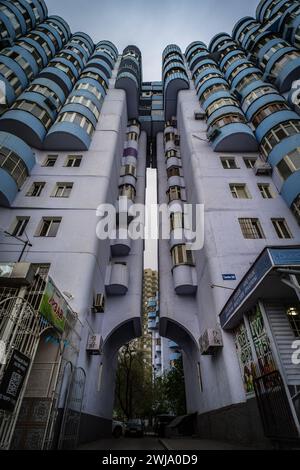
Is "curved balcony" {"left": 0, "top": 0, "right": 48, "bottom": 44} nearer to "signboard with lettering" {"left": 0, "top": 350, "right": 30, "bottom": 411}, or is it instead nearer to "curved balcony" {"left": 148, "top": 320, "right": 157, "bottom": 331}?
"signboard with lettering" {"left": 0, "top": 350, "right": 30, "bottom": 411}

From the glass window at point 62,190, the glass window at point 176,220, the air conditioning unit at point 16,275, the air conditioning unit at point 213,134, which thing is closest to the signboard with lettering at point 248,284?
the air conditioning unit at point 16,275

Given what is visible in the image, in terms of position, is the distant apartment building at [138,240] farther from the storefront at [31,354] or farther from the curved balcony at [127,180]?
the curved balcony at [127,180]

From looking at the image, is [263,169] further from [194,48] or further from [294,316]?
[194,48]

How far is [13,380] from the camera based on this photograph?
270 inches

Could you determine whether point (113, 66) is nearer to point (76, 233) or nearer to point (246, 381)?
point (76, 233)

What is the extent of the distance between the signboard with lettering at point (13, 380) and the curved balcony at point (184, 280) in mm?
12616

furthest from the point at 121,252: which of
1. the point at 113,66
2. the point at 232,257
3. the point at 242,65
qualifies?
the point at 113,66

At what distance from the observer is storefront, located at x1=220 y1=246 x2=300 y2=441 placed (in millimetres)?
7867

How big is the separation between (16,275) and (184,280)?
12519 mm

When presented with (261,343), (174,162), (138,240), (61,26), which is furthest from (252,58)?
(261,343)

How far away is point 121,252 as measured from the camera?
70.5 ft

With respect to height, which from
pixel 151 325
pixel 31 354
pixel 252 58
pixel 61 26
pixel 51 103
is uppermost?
pixel 61 26

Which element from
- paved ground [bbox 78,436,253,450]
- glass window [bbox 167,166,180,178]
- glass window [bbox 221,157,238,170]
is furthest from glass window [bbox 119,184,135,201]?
paved ground [bbox 78,436,253,450]

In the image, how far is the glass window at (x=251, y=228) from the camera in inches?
646
